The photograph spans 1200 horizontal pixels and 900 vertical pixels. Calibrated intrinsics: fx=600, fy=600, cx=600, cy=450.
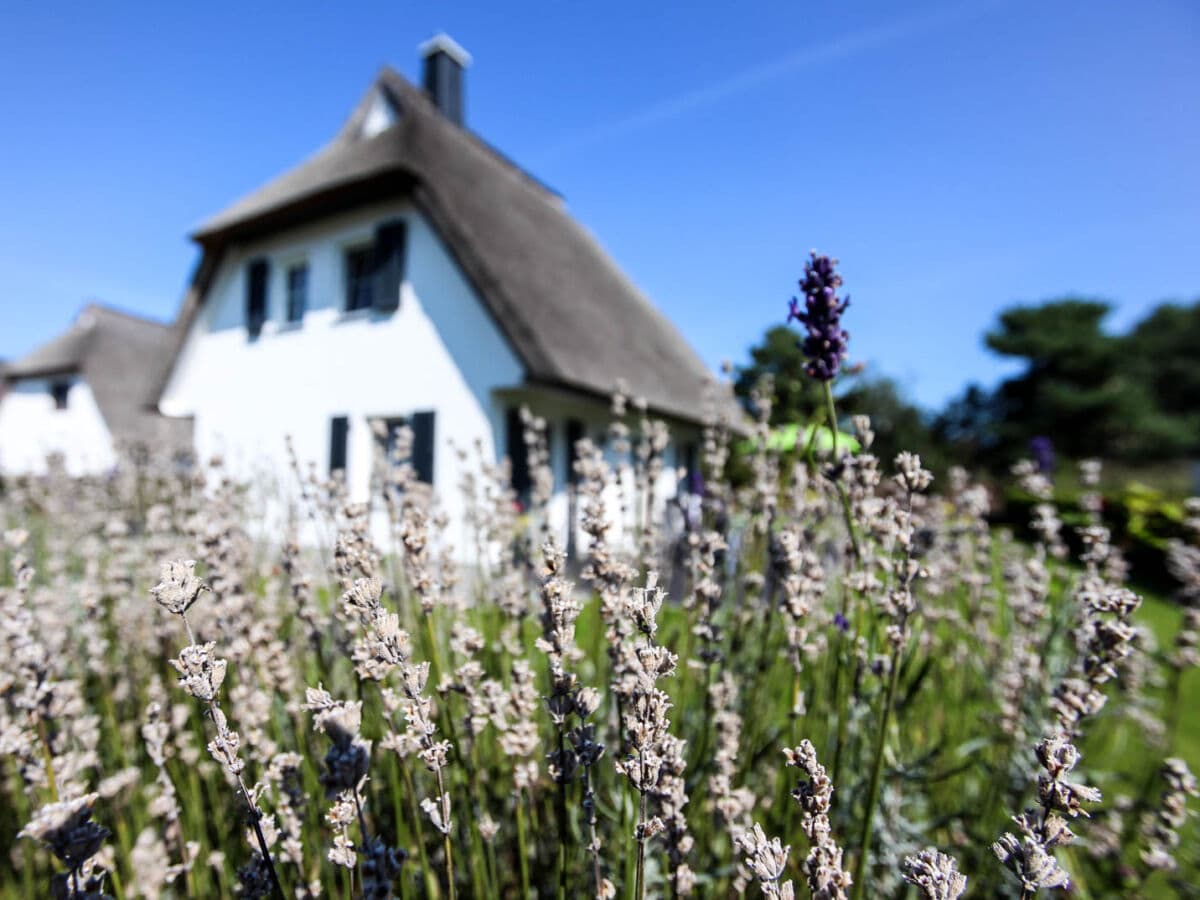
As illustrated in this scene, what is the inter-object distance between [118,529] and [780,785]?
214cm

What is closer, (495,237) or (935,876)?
(935,876)

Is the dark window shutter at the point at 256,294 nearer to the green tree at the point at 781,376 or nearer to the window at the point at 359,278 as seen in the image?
the window at the point at 359,278

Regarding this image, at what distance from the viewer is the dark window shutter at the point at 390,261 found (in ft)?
30.2

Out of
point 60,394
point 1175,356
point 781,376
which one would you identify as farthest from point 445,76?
point 1175,356

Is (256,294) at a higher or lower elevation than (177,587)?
higher

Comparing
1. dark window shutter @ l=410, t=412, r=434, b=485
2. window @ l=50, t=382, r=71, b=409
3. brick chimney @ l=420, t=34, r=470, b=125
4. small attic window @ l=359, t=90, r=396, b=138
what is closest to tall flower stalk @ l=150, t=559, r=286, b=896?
dark window shutter @ l=410, t=412, r=434, b=485

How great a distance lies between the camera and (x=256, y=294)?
10945mm

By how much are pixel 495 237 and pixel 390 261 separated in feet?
5.46

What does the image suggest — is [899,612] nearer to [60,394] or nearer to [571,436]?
[571,436]

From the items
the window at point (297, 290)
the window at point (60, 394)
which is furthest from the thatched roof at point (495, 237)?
the window at point (60, 394)

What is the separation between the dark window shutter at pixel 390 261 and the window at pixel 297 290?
87.8 inches

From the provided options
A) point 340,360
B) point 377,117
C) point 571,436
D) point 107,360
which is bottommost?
point 571,436

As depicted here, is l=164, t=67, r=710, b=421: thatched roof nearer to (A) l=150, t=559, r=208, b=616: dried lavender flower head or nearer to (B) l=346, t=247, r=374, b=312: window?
(B) l=346, t=247, r=374, b=312: window

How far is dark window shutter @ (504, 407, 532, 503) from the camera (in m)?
8.32
